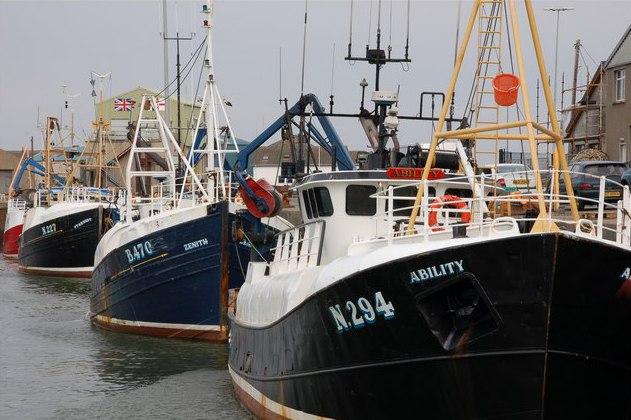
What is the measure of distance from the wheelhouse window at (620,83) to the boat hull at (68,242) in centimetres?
2204

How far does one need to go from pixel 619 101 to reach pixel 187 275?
2463cm

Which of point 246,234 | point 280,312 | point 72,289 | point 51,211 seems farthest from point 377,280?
point 51,211

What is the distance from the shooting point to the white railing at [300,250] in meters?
14.4

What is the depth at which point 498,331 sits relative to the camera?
1040cm

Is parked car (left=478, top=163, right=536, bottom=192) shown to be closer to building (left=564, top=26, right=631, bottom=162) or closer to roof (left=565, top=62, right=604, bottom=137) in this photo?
building (left=564, top=26, right=631, bottom=162)

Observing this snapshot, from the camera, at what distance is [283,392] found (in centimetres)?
1394

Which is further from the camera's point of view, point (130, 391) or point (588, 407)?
point (130, 391)

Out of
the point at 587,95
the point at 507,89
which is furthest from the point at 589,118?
the point at 507,89

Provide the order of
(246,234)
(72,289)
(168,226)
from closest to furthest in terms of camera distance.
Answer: (246,234)
(168,226)
(72,289)

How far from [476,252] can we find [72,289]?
31947mm

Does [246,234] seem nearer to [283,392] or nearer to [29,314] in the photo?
[283,392]

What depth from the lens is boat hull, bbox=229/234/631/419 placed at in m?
10.2

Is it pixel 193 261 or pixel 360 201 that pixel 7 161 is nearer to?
pixel 193 261

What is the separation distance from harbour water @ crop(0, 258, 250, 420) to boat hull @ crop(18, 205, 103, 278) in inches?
524
